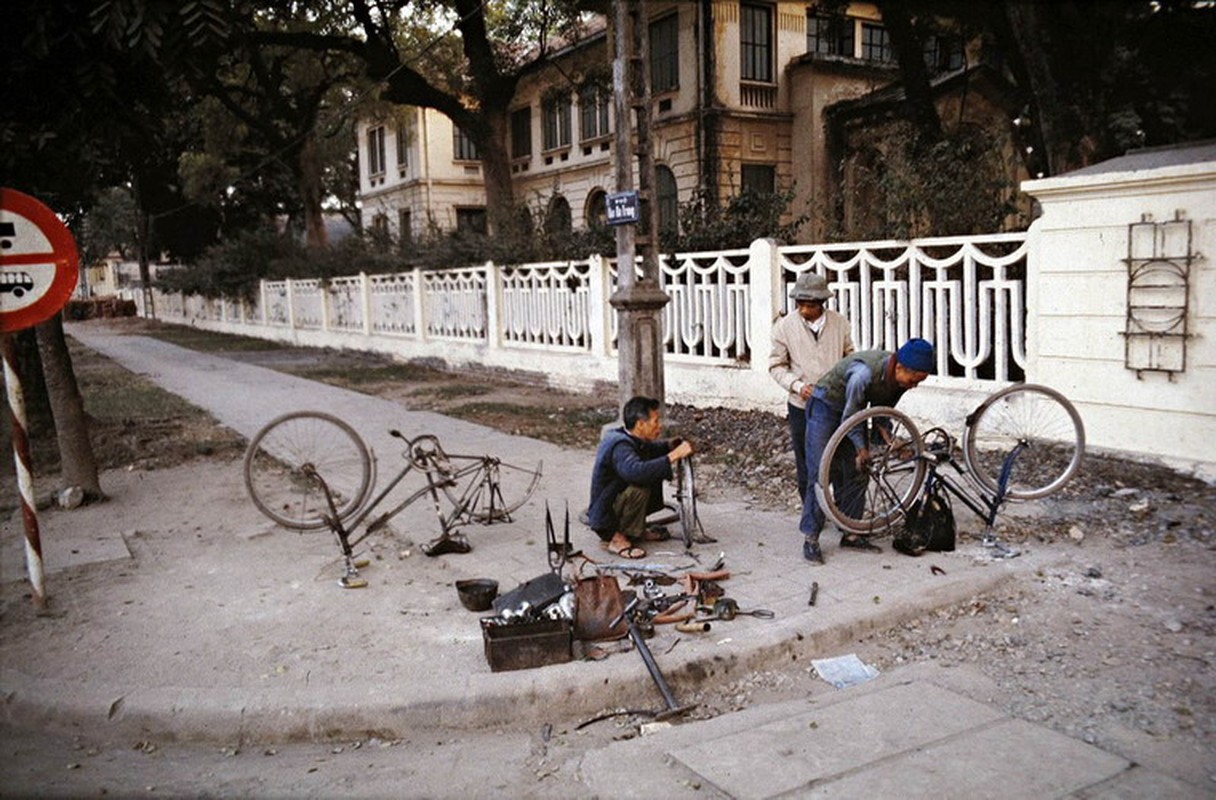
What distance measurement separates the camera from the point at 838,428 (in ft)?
18.1

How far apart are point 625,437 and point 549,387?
9.04 meters

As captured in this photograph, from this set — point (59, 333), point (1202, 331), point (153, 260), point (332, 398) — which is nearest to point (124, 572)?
point (59, 333)

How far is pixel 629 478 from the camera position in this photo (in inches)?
225

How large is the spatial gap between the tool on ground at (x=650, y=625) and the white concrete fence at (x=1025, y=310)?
176 inches

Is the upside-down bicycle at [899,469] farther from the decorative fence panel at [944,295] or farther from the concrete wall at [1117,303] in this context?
the decorative fence panel at [944,295]

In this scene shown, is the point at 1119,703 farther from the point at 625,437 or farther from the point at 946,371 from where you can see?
the point at 946,371

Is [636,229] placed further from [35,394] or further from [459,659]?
[35,394]

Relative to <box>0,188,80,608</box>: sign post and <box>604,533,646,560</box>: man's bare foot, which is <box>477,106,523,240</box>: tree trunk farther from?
<box>0,188,80,608</box>: sign post

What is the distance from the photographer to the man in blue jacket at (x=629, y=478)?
5.73 m

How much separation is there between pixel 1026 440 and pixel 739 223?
6264mm

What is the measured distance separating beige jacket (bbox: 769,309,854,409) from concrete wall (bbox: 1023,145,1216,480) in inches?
108

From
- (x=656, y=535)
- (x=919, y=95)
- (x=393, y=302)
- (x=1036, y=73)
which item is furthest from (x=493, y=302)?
(x=1036, y=73)

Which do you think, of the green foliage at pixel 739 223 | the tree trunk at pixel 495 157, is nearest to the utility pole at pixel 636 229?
the green foliage at pixel 739 223

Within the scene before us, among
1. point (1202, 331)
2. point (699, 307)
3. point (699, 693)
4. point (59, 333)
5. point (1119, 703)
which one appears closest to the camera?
point (1119, 703)
